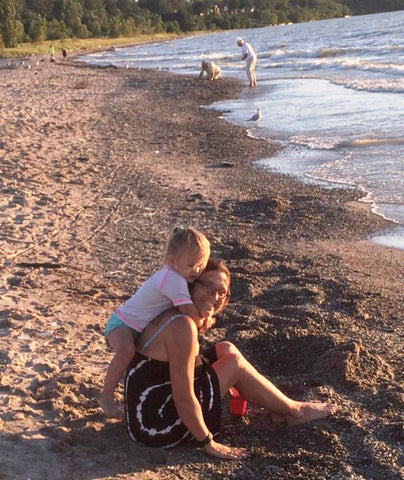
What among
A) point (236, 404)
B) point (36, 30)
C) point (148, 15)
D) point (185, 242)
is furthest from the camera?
point (148, 15)

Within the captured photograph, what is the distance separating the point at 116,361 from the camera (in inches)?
139

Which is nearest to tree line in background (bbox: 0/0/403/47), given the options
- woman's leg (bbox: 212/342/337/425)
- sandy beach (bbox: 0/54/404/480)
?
sandy beach (bbox: 0/54/404/480)

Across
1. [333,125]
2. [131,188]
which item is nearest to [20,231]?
[131,188]

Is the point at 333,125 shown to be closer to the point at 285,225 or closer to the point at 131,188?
the point at 131,188

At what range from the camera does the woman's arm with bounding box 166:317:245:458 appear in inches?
130

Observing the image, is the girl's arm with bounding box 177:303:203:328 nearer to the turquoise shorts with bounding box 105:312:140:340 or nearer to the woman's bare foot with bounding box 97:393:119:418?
Result: the turquoise shorts with bounding box 105:312:140:340

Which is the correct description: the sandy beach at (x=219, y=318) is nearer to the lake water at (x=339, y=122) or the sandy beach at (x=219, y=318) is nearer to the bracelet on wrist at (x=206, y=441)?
the bracelet on wrist at (x=206, y=441)

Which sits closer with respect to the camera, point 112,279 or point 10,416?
point 10,416

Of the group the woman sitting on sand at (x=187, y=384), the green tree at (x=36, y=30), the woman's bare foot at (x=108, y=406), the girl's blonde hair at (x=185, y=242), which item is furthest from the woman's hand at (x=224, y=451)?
the green tree at (x=36, y=30)

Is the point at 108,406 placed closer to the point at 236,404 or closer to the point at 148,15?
the point at 236,404

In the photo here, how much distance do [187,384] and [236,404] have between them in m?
0.50

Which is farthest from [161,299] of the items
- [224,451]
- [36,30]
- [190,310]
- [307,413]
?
[36,30]

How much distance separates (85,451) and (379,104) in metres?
14.3

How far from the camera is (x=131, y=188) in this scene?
29.2ft
